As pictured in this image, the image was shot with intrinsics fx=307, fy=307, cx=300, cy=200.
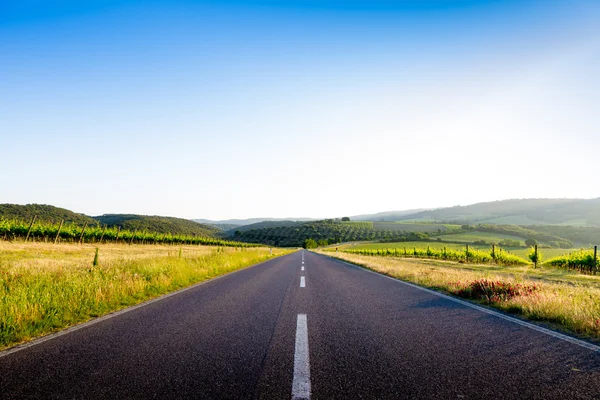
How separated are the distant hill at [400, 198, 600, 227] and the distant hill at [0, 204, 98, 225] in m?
152

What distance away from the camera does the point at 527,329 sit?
17.2 ft

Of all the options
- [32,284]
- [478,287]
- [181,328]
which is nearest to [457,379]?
[181,328]

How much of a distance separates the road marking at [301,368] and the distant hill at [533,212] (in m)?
145

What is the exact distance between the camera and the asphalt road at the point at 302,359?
9.77 feet

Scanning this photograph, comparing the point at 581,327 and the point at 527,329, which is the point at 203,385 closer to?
the point at 527,329

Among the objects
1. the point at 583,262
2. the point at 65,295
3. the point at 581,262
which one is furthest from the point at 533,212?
the point at 65,295

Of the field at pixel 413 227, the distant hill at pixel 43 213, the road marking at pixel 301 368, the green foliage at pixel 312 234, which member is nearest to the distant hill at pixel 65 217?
the distant hill at pixel 43 213

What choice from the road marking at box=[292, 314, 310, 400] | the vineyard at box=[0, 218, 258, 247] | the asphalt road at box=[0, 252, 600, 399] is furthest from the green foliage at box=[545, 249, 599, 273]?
the vineyard at box=[0, 218, 258, 247]

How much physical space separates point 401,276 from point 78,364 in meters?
12.3

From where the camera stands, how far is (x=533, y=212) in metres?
146

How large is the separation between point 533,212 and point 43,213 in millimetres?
187431

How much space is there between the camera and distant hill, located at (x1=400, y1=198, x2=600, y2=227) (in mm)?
125062

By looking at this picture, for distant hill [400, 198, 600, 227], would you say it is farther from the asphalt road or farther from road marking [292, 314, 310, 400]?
road marking [292, 314, 310, 400]

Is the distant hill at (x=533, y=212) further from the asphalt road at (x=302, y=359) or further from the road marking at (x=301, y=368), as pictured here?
the road marking at (x=301, y=368)
